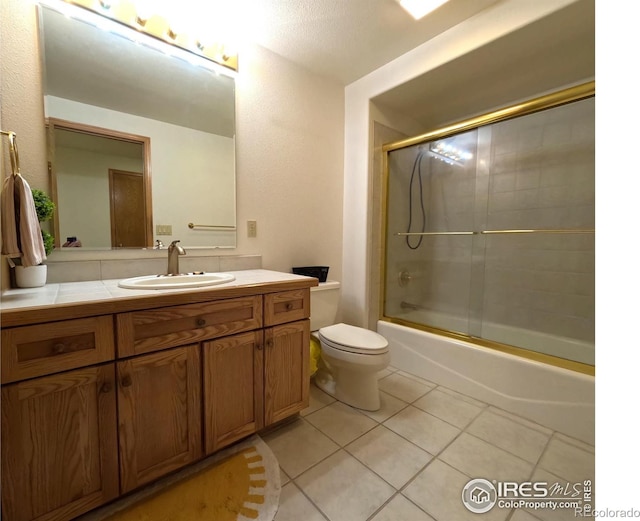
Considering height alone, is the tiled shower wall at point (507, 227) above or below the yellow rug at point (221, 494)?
above

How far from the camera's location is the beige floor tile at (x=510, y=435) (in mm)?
1344

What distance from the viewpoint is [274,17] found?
5.32ft

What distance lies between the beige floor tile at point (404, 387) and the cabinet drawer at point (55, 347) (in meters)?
1.63

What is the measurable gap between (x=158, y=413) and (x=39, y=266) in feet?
2.62

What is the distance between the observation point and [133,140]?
145 centimetres

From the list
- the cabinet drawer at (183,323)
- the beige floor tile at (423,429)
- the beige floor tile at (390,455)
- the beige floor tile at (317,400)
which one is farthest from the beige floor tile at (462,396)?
the cabinet drawer at (183,323)

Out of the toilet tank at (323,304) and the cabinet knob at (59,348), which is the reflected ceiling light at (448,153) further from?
the cabinet knob at (59,348)

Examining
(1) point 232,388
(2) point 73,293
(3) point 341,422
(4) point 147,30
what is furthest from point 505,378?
(4) point 147,30

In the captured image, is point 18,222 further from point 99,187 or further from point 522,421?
point 522,421

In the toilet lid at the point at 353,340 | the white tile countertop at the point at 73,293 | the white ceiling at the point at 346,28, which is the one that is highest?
the white ceiling at the point at 346,28

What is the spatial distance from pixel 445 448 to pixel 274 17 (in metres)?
2.54

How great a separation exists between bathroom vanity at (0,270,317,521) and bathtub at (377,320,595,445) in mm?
1203

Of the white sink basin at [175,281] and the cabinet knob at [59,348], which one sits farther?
the white sink basin at [175,281]
